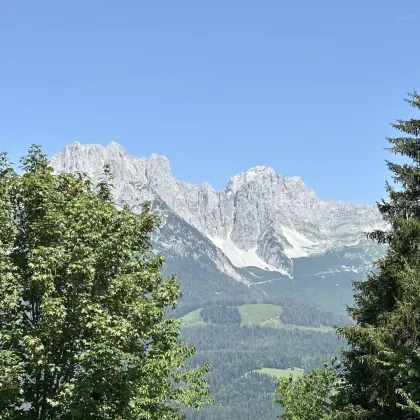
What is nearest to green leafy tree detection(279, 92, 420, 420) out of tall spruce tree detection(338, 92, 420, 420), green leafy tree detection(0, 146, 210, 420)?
tall spruce tree detection(338, 92, 420, 420)

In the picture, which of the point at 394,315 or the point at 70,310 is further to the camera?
the point at 394,315

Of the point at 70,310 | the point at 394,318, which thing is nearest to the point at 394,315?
the point at 394,318

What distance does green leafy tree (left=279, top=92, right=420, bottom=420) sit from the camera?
1991 cm

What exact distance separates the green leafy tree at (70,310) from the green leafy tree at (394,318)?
8.93 m

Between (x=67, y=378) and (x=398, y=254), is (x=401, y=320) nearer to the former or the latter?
(x=398, y=254)

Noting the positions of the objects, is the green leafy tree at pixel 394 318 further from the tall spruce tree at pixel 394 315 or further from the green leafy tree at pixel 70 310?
the green leafy tree at pixel 70 310

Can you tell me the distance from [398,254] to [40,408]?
1679 centimetres

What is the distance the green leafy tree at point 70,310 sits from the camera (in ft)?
55.7

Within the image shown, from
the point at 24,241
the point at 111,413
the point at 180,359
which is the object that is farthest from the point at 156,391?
the point at 24,241

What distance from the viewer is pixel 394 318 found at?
821 inches

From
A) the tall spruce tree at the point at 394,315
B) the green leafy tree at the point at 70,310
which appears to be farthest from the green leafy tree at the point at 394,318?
the green leafy tree at the point at 70,310

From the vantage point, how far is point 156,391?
2267cm

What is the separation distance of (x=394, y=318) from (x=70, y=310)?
41.5 feet

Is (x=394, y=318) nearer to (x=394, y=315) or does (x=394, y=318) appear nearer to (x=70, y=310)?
(x=394, y=315)
